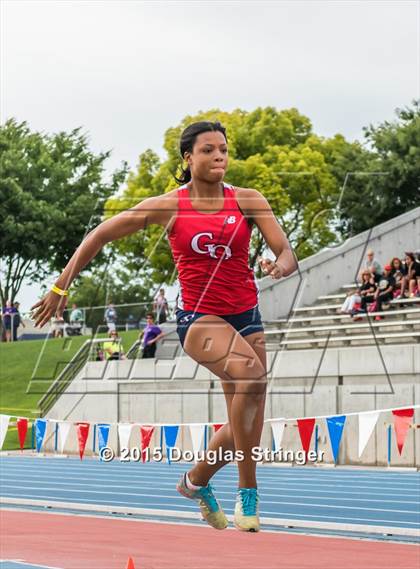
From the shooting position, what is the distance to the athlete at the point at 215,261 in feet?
12.4

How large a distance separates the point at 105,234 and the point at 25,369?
120ft

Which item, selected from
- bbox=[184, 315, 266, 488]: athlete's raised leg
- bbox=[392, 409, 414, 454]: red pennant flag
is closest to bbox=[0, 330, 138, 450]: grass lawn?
bbox=[392, 409, 414, 454]: red pennant flag

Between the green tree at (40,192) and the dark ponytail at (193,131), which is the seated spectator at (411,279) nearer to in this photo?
the green tree at (40,192)

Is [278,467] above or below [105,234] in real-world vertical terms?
below

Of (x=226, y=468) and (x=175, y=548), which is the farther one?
(x=226, y=468)

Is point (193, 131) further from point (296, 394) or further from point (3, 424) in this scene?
point (296, 394)

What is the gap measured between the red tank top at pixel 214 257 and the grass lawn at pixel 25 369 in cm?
2843

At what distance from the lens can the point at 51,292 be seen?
383 centimetres

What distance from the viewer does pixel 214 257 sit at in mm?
3812

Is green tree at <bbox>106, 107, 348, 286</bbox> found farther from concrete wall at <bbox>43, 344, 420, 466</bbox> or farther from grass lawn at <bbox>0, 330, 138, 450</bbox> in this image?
concrete wall at <bbox>43, 344, 420, 466</bbox>

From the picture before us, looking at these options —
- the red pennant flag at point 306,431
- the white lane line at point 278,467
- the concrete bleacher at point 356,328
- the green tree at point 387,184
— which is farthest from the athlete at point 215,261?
the green tree at point 387,184

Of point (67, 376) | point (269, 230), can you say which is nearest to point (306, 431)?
point (269, 230)

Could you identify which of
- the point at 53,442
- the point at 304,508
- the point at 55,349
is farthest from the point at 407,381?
the point at 55,349

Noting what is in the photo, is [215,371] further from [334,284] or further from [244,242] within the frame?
[334,284]
